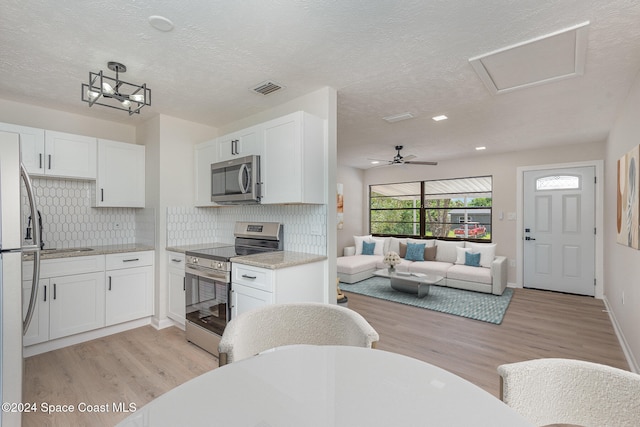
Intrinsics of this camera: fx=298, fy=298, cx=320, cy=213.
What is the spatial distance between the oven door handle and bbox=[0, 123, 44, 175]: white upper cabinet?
1725 mm

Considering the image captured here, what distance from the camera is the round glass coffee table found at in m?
4.50

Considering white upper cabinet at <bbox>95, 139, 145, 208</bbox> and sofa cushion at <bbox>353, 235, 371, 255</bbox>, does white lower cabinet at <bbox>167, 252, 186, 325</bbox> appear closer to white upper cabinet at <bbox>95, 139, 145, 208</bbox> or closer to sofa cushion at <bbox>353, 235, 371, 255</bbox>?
white upper cabinet at <bbox>95, 139, 145, 208</bbox>

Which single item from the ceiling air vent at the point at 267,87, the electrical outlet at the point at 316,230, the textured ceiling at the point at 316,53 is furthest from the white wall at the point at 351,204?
A: the ceiling air vent at the point at 267,87

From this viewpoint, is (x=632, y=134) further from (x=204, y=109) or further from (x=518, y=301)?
(x=204, y=109)

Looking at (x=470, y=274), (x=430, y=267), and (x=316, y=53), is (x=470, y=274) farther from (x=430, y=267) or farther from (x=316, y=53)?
(x=316, y=53)

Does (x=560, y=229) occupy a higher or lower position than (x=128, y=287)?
higher

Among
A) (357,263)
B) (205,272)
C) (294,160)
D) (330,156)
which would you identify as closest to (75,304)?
(205,272)

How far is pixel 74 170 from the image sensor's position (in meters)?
3.14

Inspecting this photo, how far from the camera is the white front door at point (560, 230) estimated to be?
4.76m

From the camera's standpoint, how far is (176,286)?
3.23 metres

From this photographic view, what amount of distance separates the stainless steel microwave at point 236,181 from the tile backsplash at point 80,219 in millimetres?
875

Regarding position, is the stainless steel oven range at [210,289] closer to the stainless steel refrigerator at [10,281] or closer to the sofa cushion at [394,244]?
the stainless steel refrigerator at [10,281]

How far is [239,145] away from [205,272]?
1.33 metres

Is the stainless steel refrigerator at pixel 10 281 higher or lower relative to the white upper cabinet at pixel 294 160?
lower
